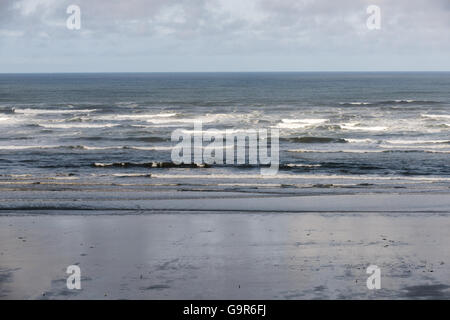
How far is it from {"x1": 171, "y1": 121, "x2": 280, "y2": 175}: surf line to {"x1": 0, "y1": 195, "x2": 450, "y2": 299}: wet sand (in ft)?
29.1

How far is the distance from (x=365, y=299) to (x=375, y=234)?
4105 mm

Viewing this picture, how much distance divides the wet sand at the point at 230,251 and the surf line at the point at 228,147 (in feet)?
29.1

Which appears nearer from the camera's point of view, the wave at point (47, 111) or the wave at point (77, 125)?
the wave at point (77, 125)

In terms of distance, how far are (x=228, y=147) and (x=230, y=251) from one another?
1969 centimetres

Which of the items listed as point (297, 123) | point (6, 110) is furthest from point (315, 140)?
point (6, 110)

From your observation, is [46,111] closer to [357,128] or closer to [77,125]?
[77,125]

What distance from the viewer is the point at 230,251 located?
1167 centimetres

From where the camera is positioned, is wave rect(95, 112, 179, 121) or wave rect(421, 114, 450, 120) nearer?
wave rect(421, 114, 450, 120)

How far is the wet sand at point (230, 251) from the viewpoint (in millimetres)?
9531

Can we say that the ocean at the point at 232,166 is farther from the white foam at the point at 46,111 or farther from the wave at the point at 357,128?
the white foam at the point at 46,111

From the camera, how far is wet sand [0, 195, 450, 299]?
31.3ft

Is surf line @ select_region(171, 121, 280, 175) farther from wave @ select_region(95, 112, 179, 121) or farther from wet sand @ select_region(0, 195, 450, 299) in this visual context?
wet sand @ select_region(0, 195, 450, 299)

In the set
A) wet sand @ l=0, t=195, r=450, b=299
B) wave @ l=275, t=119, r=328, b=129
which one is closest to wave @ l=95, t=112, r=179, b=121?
wave @ l=275, t=119, r=328, b=129

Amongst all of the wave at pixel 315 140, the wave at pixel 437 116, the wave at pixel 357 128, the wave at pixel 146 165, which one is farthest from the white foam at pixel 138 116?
the wave at pixel 146 165
